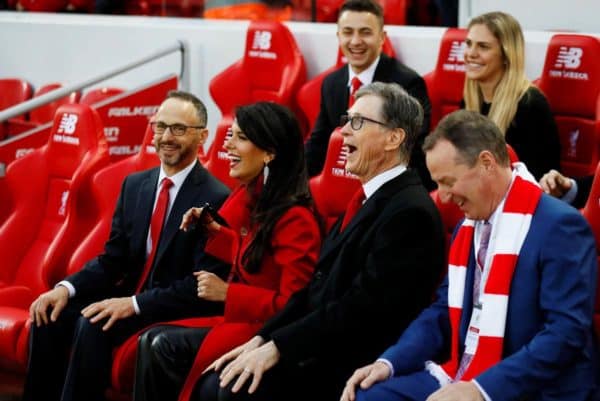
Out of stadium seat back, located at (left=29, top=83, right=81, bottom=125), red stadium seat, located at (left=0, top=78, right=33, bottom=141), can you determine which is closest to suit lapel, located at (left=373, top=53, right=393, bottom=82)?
stadium seat back, located at (left=29, top=83, right=81, bottom=125)

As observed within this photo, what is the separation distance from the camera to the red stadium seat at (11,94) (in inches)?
285

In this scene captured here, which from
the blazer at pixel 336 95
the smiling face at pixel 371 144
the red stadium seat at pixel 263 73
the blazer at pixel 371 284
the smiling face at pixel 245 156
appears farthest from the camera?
the red stadium seat at pixel 263 73

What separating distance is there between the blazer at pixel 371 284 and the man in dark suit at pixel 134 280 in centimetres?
69

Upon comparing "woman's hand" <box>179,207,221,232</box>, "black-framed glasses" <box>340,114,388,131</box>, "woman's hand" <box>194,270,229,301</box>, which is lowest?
"woman's hand" <box>194,270,229,301</box>

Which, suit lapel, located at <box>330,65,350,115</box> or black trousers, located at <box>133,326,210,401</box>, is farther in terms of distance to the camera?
suit lapel, located at <box>330,65,350,115</box>

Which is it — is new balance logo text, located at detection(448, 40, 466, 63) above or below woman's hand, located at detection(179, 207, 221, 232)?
above

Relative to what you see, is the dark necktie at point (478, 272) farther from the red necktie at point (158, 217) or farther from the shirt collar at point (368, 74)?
the shirt collar at point (368, 74)

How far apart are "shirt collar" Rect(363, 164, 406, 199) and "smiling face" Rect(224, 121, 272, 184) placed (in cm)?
46

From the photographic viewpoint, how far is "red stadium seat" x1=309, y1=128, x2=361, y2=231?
13.8 ft

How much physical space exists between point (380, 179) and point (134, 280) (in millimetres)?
1166

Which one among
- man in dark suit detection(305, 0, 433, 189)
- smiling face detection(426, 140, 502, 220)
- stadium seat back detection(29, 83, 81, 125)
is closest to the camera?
smiling face detection(426, 140, 502, 220)

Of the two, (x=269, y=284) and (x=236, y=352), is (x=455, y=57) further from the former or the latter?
(x=236, y=352)

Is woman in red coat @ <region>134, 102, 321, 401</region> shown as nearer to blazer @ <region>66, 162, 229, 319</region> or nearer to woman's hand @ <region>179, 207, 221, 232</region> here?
woman's hand @ <region>179, 207, 221, 232</region>

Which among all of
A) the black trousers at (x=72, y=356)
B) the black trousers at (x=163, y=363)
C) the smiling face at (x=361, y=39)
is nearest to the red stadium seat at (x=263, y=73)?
the smiling face at (x=361, y=39)
